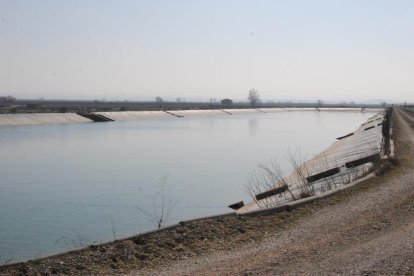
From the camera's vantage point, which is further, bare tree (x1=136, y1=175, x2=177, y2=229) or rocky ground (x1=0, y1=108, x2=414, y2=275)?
bare tree (x1=136, y1=175, x2=177, y2=229)

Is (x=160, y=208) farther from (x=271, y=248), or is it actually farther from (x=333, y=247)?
(x=333, y=247)

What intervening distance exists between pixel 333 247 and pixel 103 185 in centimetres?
1402

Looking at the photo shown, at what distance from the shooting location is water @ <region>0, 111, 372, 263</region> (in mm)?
13227

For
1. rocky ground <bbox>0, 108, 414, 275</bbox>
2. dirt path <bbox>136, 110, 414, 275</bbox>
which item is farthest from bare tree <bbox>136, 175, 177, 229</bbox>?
dirt path <bbox>136, 110, 414, 275</bbox>

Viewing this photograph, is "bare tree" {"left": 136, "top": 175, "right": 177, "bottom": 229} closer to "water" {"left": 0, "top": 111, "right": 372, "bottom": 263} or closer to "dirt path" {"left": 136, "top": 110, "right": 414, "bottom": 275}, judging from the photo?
"water" {"left": 0, "top": 111, "right": 372, "bottom": 263}

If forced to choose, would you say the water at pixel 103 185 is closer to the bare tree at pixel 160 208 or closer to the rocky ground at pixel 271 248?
the bare tree at pixel 160 208

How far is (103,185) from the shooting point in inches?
820

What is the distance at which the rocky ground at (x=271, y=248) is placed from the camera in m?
7.45

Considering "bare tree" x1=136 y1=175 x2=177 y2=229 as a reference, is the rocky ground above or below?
above

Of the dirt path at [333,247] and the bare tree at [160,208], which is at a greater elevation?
the dirt path at [333,247]

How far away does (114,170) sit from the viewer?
25406mm

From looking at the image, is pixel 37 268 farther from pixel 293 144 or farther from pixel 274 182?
pixel 293 144

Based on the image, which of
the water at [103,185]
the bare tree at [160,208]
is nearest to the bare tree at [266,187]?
the water at [103,185]

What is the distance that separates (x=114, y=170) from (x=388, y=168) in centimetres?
1380
